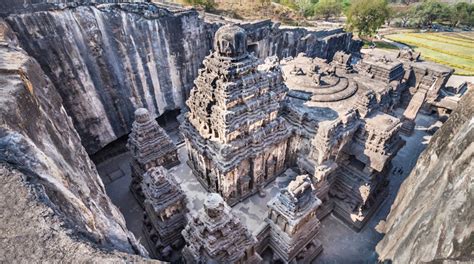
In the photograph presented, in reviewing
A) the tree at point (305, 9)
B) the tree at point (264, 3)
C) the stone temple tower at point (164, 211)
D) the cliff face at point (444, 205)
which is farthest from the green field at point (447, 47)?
the stone temple tower at point (164, 211)

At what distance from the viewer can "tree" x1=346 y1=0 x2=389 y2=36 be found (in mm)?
41125

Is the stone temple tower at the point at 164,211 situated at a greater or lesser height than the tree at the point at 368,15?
lesser

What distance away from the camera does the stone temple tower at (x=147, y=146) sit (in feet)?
47.9

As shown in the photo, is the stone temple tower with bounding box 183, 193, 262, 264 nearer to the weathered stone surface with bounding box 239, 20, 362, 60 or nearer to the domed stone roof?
the domed stone roof

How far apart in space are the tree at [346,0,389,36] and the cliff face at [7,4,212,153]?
Answer: 3306 cm

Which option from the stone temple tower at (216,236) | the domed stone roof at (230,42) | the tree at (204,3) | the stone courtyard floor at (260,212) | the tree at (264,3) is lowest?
the stone courtyard floor at (260,212)

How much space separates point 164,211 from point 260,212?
17.4 ft

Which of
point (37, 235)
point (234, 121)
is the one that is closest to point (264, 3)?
point (234, 121)

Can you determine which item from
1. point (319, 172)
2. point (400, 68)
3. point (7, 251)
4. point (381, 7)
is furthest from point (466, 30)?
point (7, 251)

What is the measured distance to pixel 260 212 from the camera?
1375 centimetres

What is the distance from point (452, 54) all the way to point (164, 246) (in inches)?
2214

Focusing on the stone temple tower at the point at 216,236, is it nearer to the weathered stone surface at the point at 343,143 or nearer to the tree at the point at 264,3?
the weathered stone surface at the point at 343,143

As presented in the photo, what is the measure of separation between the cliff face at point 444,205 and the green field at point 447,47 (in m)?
39.0

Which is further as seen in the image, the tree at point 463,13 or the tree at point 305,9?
the tree at point 305,9
